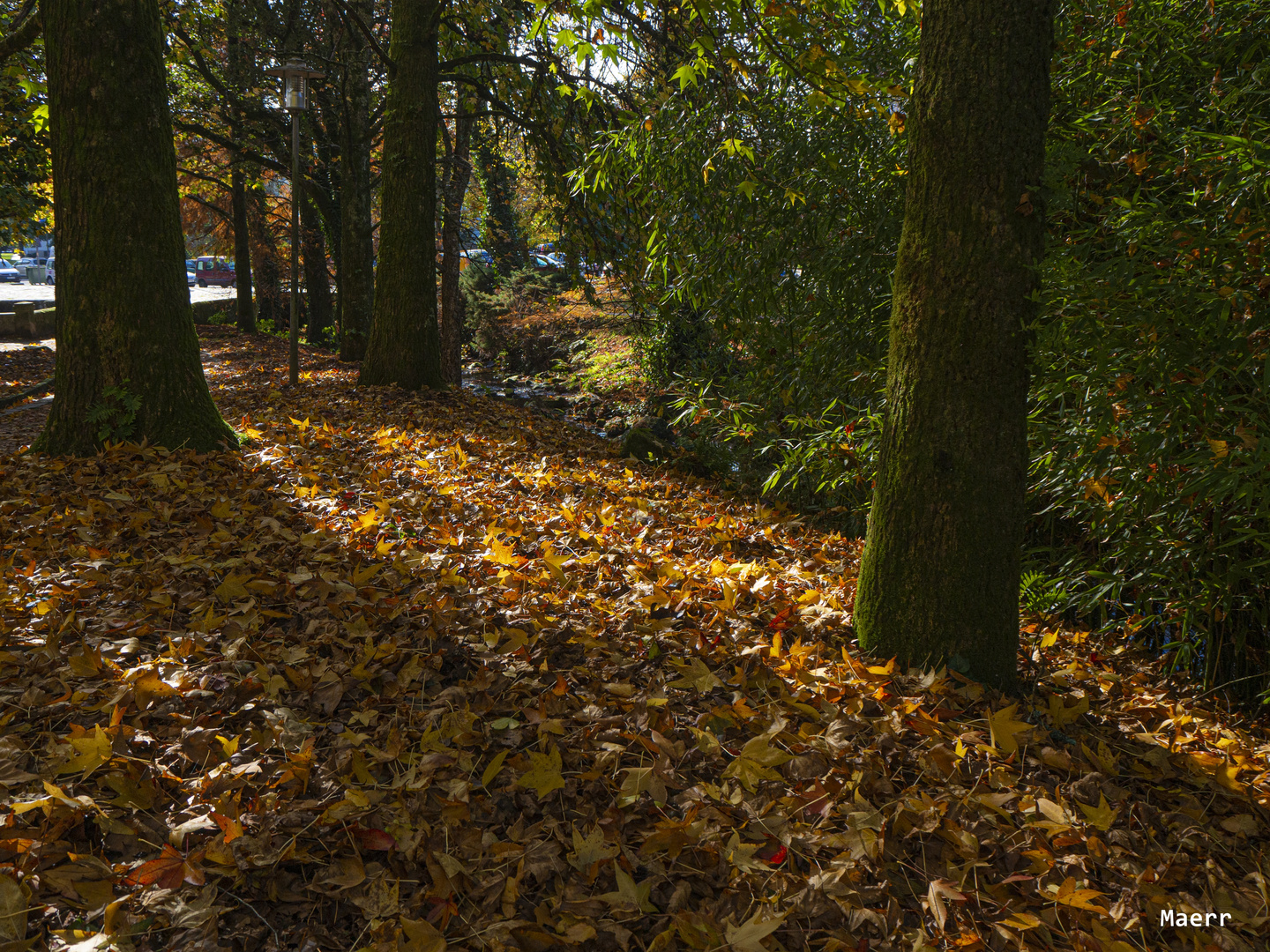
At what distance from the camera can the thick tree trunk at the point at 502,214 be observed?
1611cm

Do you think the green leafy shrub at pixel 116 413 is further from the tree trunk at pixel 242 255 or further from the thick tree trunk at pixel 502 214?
the tree trunk at pixel 242 255

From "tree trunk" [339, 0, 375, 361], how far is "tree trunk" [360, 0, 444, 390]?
2.67 meters

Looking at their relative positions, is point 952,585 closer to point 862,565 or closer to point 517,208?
point 862,565

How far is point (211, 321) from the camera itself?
21.2m

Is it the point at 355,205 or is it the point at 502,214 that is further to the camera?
the point at 502,214

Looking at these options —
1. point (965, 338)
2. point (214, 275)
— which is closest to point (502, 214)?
point (965, 338)

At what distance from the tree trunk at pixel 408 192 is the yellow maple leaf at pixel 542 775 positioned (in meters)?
6.35

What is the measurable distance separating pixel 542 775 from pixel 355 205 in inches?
403

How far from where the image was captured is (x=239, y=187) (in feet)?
53.9

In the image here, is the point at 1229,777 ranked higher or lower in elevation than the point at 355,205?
lower

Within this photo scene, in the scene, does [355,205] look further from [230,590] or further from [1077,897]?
[1077,897]

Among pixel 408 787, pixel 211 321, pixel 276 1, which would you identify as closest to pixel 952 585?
pixel 408 787

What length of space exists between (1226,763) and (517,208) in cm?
2459

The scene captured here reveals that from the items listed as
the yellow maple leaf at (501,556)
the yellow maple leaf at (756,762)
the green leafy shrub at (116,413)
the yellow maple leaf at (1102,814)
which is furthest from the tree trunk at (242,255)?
the yellow maple leaf at (1102,814)
